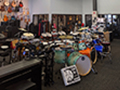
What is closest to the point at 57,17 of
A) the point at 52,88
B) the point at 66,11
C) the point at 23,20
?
the point at 66,11

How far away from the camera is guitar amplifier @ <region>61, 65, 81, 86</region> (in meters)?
2.78

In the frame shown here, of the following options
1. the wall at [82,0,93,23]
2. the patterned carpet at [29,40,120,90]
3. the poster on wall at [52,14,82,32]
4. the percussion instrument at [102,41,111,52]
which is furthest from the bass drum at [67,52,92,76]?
the wall at [82,0,93,23]

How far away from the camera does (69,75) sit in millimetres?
2850

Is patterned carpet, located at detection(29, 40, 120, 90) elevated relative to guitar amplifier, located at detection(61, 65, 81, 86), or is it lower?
lower

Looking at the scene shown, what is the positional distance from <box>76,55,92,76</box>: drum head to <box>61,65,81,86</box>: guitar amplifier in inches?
11.0

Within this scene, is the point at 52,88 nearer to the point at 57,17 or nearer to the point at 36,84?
the point at 36,84

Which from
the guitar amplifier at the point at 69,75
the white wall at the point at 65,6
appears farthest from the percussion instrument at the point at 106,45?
the white wall at the point at 65,6

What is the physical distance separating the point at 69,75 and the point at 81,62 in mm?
573

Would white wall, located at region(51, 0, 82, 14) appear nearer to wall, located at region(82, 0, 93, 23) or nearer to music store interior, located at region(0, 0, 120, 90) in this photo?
music store interior, located at region(0, 0, 120, 90)

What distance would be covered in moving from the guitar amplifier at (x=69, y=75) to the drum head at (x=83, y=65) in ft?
0.91

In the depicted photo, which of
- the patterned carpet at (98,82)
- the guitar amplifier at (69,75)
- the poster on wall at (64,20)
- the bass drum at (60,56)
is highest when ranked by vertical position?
the poster on wall at (64,20)

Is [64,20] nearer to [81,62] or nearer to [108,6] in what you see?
[108,6]

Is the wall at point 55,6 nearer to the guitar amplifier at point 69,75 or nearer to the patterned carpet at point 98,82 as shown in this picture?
the patterned carpet at point 98,82

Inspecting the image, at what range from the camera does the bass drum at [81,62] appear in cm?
318
